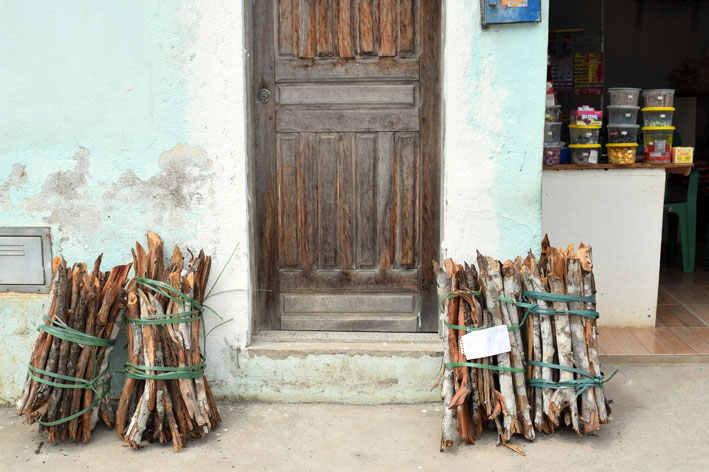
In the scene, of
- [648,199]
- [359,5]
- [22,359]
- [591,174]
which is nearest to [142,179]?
[22,359]

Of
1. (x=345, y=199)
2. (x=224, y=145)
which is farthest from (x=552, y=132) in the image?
(x=224, y=145)

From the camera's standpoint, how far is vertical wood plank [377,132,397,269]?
4191 millimetres

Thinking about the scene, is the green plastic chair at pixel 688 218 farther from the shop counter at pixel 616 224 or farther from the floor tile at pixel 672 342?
the floor tile at pixel 672 342

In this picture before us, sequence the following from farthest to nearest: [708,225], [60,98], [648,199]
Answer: [708,225] → [648,199] → [60,98]

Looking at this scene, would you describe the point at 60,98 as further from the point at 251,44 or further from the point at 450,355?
the point at 450,355

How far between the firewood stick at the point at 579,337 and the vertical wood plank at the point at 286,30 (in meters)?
2.04

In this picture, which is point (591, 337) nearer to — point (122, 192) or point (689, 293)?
point (122, 192)

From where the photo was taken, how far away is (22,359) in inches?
162

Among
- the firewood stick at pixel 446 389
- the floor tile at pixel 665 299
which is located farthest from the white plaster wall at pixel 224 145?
the floor tile at pixel 665 299

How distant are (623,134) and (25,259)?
4345 mm

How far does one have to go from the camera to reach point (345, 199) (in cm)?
425

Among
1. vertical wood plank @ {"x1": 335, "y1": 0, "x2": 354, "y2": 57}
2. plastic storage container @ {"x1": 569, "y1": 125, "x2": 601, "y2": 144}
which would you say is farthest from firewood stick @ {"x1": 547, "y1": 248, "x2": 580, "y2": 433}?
plastic storage container @ {"x1": 569, "y1": 125, "x2": 601, "y2": 144}

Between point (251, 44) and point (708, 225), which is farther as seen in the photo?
point (708, 225)

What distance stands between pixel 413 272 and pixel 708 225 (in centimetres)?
453
